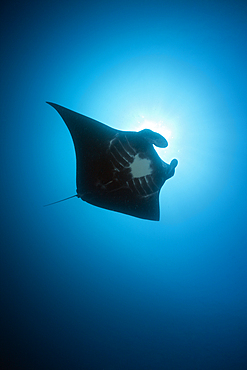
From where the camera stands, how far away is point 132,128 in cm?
338

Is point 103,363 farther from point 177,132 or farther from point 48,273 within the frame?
point 177,132

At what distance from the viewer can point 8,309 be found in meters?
6.38

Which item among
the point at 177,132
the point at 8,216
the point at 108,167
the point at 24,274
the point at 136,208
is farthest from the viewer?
the point at 24,274

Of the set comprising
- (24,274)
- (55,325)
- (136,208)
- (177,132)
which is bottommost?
(55,325)

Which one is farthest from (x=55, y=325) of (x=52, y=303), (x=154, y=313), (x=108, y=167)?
(x=108, y=167)

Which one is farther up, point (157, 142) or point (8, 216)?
point (157, 142)

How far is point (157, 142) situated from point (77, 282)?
623 cm

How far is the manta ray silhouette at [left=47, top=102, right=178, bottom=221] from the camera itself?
2656 millimetres

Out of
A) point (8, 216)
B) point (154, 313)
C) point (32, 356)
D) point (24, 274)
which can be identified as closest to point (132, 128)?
point (8, 216)

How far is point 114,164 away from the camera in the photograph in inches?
110

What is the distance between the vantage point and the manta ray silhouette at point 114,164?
8.71 ft

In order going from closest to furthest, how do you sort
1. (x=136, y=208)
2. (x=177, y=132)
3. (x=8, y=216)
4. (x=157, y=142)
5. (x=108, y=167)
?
(x=157, y=142)
(x=108, y=167)
(x=136, y=208)
(x=177, y=132)
(x=8, y=216)

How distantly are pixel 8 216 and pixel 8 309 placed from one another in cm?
407

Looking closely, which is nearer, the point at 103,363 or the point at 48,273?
the point at 48,273
